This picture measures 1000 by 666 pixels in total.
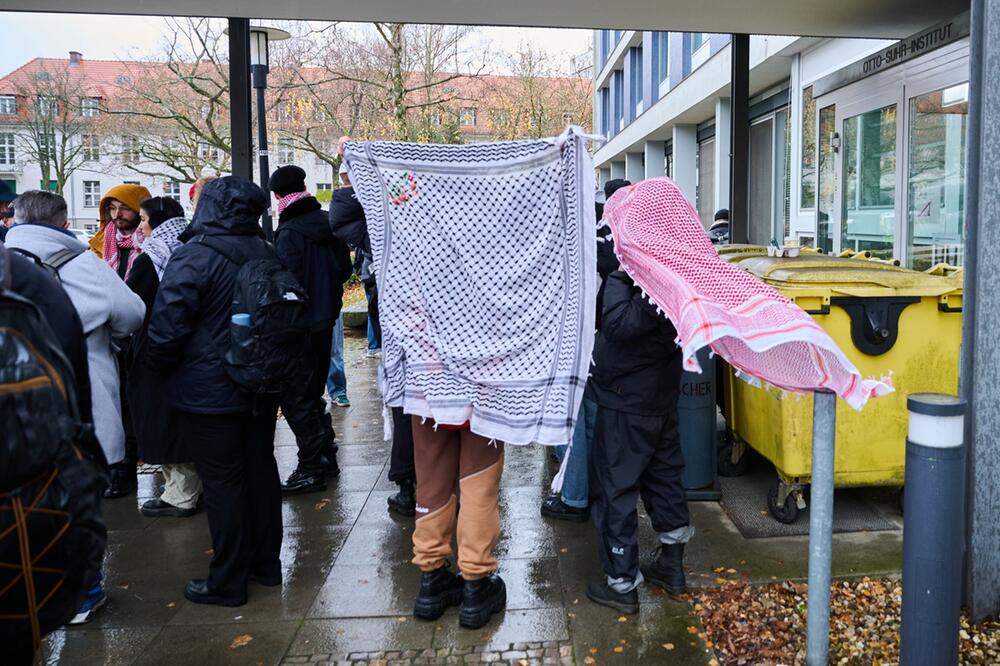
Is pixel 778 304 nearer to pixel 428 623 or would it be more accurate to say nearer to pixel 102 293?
pixel 428 623

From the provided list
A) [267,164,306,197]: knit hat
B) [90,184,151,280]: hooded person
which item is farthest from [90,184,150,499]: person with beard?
[267,164,306,197]: knit hat

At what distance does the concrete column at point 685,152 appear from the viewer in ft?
70.8

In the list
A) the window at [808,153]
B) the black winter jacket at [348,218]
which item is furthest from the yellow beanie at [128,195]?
the window at [808,153]

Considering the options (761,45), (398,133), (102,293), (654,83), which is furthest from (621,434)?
(654,83)

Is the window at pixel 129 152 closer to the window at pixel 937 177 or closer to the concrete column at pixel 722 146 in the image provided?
the concrete column at pixel 722 146

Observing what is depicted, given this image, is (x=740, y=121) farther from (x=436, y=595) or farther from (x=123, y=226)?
(x=436, y=595)

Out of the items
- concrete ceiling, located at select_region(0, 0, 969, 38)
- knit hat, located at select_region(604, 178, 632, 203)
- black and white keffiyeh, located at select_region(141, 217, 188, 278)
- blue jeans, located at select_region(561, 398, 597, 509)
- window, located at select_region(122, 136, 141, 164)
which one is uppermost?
window, located at select_region(122, 136, 141, 164)

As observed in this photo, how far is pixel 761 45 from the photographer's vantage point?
13.3 meters

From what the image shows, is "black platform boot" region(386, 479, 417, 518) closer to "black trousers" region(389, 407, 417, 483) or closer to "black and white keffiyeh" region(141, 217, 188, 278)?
"black trousers" region(389, 407, 417, 483)

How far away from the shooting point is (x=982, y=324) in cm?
334

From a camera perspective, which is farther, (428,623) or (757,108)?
(757,108)

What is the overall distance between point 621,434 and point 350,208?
1.71m

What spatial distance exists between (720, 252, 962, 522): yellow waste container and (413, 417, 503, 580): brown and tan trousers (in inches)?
71.4

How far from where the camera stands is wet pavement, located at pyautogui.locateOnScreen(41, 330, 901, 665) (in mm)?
3365
